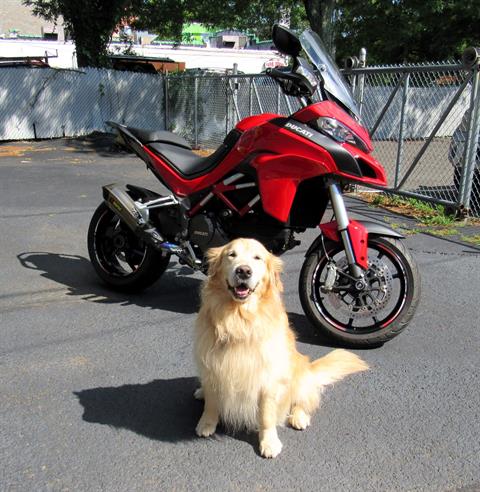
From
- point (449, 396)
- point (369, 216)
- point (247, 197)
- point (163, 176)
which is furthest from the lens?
point (369, 216)

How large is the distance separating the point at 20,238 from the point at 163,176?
276 cm

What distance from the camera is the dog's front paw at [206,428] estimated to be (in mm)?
2770

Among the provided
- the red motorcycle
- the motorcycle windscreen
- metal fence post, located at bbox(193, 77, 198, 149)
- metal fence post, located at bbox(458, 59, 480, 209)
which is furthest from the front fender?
metal fence post, located at bbox(193, 77, 198, 149)

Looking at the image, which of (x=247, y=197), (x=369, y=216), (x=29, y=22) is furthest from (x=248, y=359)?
(x=29, y=22)

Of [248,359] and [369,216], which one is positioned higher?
[248,359]

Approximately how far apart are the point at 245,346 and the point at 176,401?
77cm

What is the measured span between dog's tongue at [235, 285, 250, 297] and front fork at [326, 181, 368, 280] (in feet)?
4.08

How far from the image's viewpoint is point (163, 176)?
4.44m

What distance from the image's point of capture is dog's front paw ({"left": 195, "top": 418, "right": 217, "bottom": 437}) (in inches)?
109

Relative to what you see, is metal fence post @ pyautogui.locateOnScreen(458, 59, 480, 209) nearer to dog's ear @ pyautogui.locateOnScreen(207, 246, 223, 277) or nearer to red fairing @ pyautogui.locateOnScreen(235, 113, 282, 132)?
red fairing @ pyautogui.locateOnScreen(235, 113, 282, 132)

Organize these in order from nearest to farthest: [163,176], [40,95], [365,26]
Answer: [163,176] → [40,95] → [365,26]

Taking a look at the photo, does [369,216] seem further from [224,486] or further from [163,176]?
[224,486]

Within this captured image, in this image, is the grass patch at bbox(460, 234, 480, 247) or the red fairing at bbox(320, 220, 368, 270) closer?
the red fairing at bbox(320, 220, 368, 270)

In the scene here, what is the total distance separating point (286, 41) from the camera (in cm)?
354
